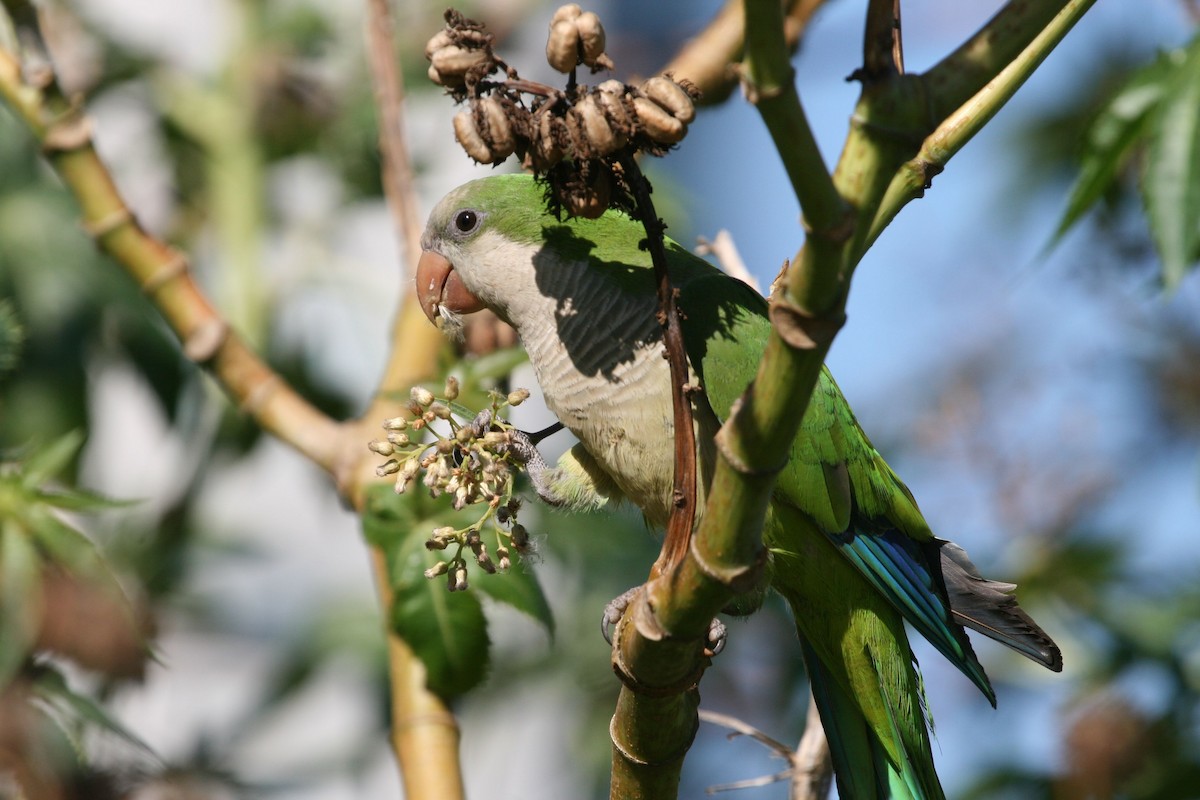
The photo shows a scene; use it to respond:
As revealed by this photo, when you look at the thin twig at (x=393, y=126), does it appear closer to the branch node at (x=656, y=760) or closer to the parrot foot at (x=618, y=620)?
the parrot foot at (x=618, y=620)

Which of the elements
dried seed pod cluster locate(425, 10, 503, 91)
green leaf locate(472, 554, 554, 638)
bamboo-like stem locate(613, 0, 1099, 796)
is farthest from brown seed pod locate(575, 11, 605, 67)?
green leaf locate(472, 554, 554, 638)

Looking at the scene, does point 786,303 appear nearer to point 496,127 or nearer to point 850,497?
point 496,127

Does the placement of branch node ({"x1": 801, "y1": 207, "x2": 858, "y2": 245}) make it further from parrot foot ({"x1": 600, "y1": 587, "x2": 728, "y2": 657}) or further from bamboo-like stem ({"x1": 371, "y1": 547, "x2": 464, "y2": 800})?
bamboo-like stem ({"x1": 371, "y1": 547, "x2": 464, "y2": 800})

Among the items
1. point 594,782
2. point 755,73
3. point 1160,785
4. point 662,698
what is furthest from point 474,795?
point 755,73

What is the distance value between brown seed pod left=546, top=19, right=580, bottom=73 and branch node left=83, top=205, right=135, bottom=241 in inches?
57.2

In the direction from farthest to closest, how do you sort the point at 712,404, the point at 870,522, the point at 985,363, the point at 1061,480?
the point at 985,363, the point at 1061,480, the point at 870,522, the point at 712,404

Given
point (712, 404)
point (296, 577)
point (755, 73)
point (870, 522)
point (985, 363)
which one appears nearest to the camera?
point (755, 73)

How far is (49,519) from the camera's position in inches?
85.2

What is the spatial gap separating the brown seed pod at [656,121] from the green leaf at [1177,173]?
1.35 meters

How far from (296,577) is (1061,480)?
3.75m

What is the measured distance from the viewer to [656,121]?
1358 millimetres

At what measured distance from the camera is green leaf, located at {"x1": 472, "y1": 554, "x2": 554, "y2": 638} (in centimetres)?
221

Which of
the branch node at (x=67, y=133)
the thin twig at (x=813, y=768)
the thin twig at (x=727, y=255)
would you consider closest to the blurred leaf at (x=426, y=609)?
the thin twig at (x=813, y=768)

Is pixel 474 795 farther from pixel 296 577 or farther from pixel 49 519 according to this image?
pixel 49 519
